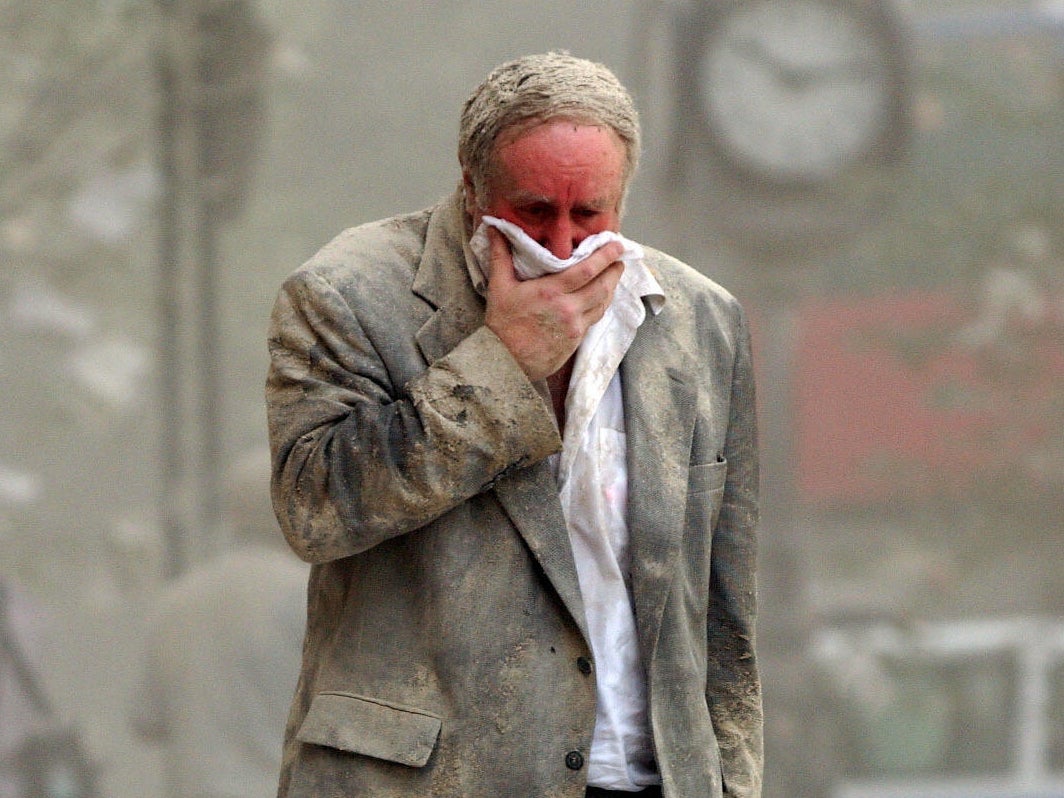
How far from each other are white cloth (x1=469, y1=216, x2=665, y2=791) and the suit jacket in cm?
2

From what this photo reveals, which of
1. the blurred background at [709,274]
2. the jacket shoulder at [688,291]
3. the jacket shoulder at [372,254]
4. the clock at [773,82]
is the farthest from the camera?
the clock at [773,82]

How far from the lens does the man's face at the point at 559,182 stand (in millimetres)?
1900

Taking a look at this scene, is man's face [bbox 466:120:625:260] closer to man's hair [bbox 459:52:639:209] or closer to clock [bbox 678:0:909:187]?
man's hair [bbox 459:52:639:209]

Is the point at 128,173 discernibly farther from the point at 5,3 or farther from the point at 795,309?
the point at 795,309

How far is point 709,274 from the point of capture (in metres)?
5.23

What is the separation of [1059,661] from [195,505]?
2910 mm

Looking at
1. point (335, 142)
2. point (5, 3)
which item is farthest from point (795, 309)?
point (5, 3)

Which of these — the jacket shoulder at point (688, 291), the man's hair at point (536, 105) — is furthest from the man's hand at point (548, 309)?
the jacket shoulder at point (688, 291)

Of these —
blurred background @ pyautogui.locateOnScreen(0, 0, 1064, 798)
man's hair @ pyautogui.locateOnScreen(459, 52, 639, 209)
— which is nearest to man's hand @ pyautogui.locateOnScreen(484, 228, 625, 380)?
man's hair @ pyautogui.locateOnScreen(459, 52, 639, 209)

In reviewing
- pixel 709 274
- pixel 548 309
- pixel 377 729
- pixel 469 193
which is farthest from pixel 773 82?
pixel 377 729

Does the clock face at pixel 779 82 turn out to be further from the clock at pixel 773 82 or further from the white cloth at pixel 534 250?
the white cloth at pixel 534 250

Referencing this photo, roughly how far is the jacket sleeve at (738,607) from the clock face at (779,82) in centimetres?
309

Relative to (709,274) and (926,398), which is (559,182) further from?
(926,398)

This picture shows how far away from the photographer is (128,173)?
4.81m
